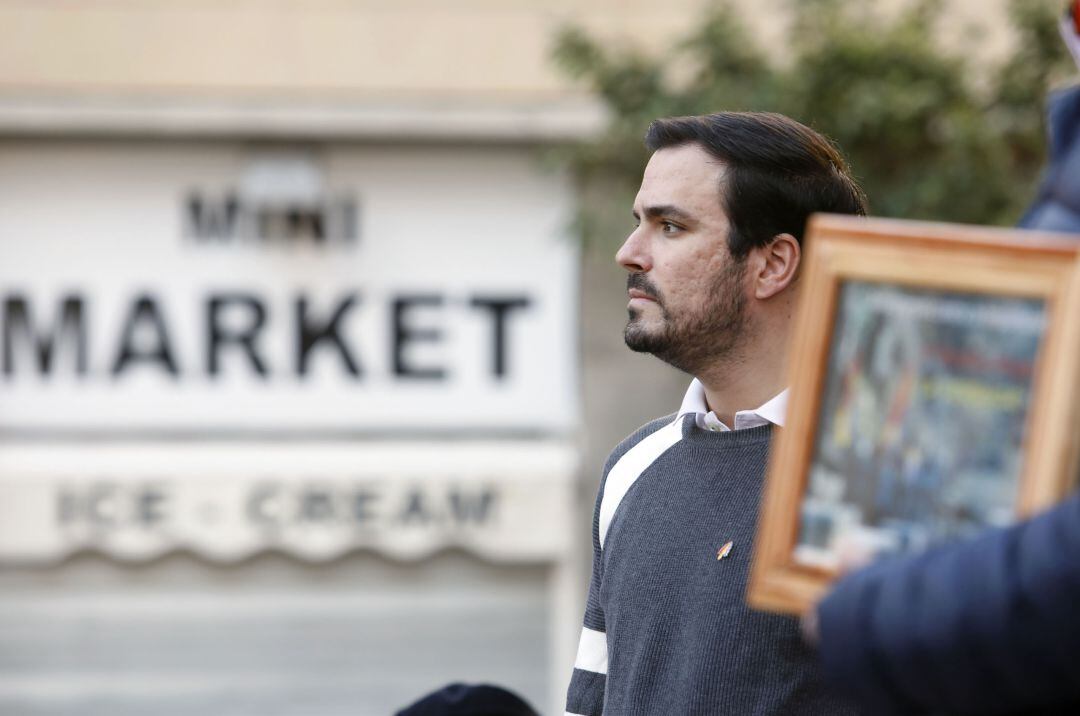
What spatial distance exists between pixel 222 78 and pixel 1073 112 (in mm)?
6984

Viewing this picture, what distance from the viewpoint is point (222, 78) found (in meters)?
7.89

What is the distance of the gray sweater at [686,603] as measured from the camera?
210 cm

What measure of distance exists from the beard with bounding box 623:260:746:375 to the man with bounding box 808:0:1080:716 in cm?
112

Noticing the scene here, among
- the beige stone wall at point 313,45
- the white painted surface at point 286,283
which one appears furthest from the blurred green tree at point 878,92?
the white painted surface at point 286,283

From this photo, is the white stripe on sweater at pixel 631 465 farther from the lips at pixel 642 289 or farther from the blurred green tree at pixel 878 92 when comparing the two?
the blurred green tree at pixel 878 92

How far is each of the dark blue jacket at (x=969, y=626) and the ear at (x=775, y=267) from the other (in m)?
1.21

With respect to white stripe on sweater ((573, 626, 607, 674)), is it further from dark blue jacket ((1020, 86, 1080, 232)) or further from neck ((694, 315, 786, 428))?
dark blue jacket ((1020, 86, 1080, 232))

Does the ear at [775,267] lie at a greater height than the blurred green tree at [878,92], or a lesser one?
lesser

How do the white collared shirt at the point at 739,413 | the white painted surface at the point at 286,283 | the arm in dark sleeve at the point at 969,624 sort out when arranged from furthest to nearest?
the white painted surface at the point at 286,283 → the white collared shirt at the point at 739,413 → the arm in dark sleeve at the point at 969,624

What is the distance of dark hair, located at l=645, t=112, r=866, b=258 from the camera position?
2.45 metres

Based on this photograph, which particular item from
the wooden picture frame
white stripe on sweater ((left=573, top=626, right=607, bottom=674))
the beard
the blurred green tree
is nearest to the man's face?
the beard

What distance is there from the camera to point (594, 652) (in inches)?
98.2

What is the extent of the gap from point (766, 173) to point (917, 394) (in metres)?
1.16

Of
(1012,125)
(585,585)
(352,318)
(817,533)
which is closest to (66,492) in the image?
(352,318)
